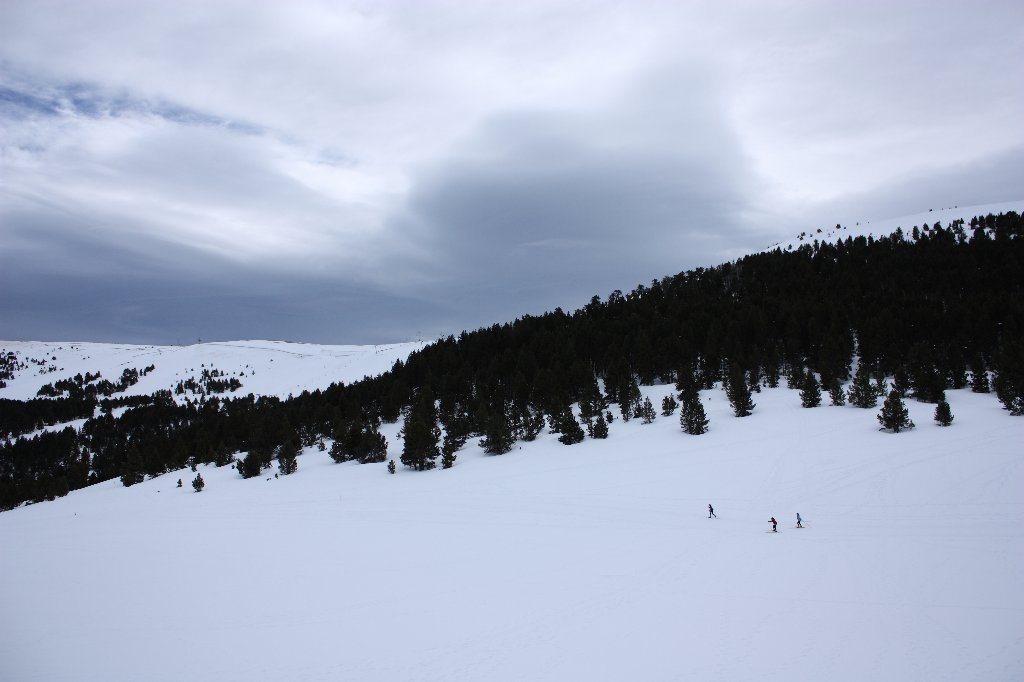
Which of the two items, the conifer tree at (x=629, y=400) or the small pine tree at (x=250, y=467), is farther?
the conifer tree at (x=629, y=400)

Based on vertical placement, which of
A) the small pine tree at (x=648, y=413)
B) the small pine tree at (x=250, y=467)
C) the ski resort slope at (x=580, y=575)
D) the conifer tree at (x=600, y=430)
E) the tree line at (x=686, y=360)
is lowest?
the ski resort slope at (x=580, y=575)

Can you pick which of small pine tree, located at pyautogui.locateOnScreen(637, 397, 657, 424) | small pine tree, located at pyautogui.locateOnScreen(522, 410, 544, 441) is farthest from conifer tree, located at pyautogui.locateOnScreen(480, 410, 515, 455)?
small pine tree, located at pyautogui.locateOnScreen(637, 397, 657, 424)

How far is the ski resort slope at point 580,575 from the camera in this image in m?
12.4

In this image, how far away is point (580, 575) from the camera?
18.0 metres

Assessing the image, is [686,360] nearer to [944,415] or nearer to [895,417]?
[895,417]

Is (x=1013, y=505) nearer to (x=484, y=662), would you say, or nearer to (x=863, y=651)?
(x=863, y=651)

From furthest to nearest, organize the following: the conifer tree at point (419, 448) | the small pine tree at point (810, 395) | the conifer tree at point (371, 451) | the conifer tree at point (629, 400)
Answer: the conifer tree at point (629, 400), the conifer tree at point (371, 451), the small pine tree at point (810, 395), the conifer tree at point (419, 448)

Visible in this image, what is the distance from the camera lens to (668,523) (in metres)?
24.4

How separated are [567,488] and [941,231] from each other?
93.4 metres

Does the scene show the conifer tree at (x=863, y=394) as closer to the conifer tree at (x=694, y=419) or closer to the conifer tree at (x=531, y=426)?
the conifer tree at (x=694, y=419)

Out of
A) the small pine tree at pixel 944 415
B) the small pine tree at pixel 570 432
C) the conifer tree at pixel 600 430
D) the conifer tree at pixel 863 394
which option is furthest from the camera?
the conifer tree at pixel 600 430

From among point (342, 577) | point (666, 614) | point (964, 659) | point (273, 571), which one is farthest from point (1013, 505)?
point (273, 571)

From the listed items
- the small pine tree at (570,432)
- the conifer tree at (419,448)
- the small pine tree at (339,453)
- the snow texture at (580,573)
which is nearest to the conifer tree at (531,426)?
the small pine tree at (570,432)

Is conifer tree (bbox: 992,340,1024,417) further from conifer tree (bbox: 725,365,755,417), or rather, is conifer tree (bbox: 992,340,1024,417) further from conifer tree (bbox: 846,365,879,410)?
conifer tree (bbox: 725,365,755,417)
